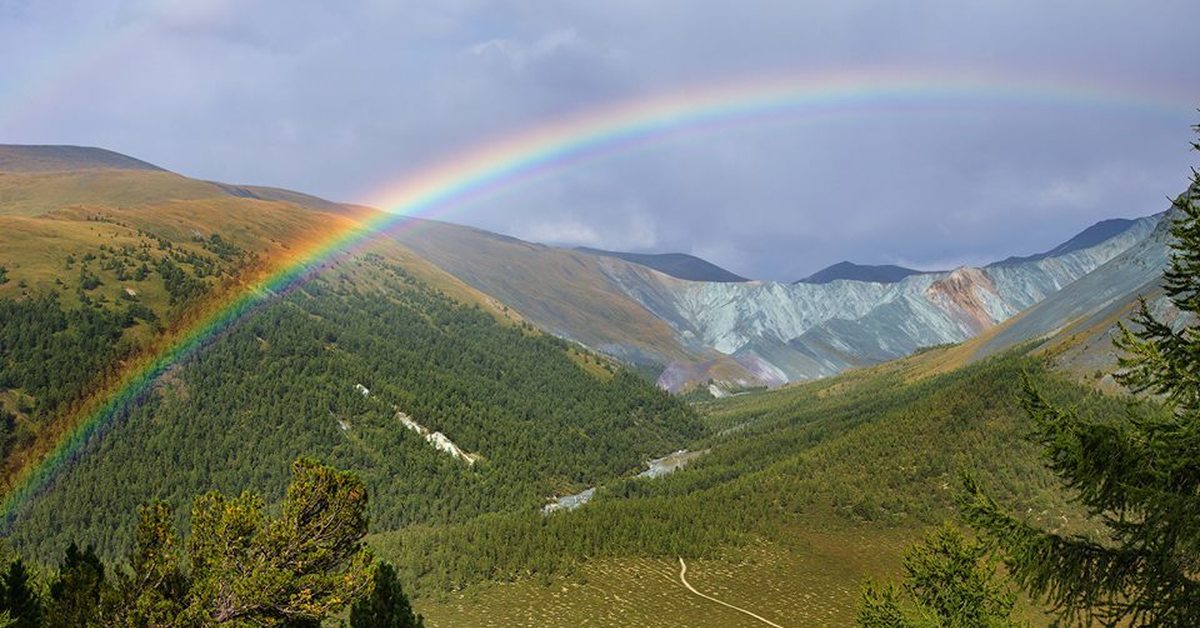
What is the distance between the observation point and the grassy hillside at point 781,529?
2181 inches

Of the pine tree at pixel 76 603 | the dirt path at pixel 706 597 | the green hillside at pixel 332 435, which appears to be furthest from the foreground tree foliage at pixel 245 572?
the green hillside at pixel 332 435

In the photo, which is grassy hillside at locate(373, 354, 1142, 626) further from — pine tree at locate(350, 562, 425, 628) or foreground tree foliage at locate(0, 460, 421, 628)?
foreground tree foliage at locate(0, 460, 421, 628)

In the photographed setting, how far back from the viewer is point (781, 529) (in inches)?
2867

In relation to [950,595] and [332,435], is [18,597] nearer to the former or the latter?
[950,595]

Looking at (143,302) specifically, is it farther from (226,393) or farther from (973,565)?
(973,565)

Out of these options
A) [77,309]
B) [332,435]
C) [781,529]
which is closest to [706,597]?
[781,529]

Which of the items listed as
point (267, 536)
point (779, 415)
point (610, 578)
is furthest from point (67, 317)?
point (779, 415)

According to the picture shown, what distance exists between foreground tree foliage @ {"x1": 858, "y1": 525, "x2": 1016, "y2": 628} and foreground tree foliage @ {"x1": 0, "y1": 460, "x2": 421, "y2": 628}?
61.1 feet

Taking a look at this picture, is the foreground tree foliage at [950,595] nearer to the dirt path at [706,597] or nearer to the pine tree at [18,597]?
the dirt path at [706,597]

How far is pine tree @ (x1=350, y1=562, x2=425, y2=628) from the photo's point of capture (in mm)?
19864

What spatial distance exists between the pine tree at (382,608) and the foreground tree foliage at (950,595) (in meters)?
17.4

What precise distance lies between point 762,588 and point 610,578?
43.6ft

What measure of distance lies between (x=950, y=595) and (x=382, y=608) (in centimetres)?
2169

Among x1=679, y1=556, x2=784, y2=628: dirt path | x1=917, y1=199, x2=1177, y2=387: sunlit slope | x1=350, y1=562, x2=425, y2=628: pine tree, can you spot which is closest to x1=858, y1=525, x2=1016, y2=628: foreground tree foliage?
x1=350, y1=562, x2=425, y2=628: pine tree
